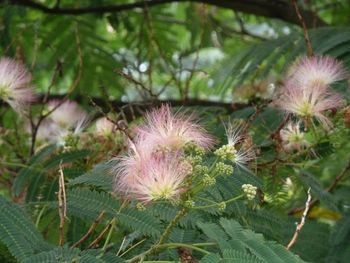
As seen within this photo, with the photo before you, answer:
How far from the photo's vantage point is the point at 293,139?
2.76 meters

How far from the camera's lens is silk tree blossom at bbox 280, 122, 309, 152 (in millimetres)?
2748

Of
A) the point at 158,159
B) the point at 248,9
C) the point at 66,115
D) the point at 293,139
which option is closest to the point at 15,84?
the point at 66,115

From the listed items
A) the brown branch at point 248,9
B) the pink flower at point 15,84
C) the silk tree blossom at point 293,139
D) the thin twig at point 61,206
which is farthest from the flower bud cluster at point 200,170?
the brown branch at point 248,9

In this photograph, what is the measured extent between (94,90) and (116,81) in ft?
0.47

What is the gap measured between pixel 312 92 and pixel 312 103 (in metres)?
0.04

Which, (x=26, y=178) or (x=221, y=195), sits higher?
(x=221, y=195)

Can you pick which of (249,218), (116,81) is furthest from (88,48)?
(249,218)

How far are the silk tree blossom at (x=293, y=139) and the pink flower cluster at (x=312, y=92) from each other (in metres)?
0.11

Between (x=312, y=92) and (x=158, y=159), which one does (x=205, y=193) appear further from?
(x=312, y=92)

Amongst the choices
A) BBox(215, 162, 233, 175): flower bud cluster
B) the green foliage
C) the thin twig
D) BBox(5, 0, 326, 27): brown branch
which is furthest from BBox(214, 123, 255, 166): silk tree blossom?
BBox(5, 0, 326, 27): brown branch

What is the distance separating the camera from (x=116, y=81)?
15.0 feet

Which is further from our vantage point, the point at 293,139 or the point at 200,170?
the point at 293,139

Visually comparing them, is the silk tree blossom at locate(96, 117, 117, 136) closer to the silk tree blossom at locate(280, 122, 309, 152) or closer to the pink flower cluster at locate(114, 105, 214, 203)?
the silk tree blossom at locate(280, 122, 309, 152)

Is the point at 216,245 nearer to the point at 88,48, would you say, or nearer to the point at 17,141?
the point at 17,141
